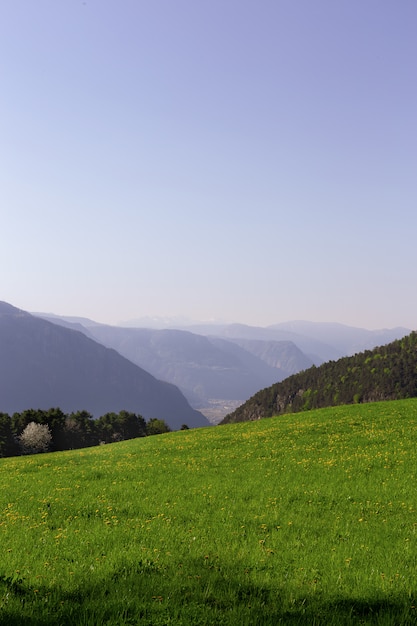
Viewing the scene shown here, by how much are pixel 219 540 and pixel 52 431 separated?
323 ft

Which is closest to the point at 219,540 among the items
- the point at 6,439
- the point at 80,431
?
the point at 6,439

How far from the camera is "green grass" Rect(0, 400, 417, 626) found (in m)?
8.19

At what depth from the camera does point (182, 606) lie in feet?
26.5

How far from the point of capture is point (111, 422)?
131375 millimetres

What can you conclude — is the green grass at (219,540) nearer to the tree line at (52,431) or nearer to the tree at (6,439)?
the tree line at (52,431)

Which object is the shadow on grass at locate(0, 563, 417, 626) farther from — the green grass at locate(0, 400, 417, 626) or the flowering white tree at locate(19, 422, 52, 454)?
the flowering white tree at locate(19, 422, 52, 454)

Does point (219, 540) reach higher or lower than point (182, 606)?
lower

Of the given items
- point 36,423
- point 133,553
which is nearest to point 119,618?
point 133,553

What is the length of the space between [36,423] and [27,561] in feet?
324

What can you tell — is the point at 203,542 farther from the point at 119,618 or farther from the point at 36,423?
the point at 36,423

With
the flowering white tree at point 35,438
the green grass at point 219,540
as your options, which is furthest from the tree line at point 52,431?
the green grass at point 219,540

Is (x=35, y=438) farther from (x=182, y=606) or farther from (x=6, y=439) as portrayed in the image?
(x=182, y=606)

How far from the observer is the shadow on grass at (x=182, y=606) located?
299 inches

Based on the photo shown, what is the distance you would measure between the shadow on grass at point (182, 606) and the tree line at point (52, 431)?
9629 centimetres
